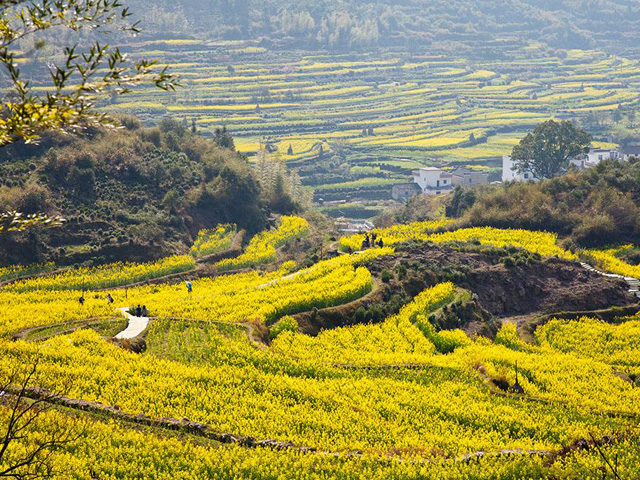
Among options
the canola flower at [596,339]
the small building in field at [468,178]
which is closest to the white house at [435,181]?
the small building in field at [468,178]

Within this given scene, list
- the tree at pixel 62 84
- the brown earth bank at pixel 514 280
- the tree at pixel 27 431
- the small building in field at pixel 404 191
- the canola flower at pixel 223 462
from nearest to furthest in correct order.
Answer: the tree at pixel 62 84, the tree at pixel 27 431, the canola flower at pixel 223 462, the brown earth bank at pixel 514 280, the small building in field at pixel 404 191

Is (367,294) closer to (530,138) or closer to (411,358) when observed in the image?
(411,358)

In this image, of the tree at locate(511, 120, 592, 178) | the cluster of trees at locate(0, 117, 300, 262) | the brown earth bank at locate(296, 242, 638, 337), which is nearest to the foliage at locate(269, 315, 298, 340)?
the brown earth bank at locate(296, 242, 638, 337)

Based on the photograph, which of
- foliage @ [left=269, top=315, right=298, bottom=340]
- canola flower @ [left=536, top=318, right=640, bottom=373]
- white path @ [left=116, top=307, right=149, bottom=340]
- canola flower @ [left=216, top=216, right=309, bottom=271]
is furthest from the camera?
canola flower @ [left=216, top=216, right=309, bottom=271]

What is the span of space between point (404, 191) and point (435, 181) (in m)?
7.28

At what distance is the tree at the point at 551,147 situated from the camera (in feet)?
307

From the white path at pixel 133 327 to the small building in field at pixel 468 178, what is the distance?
277 feet

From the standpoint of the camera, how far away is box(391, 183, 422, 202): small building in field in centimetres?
12194

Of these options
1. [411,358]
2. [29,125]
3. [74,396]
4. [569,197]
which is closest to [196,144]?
[569,197]

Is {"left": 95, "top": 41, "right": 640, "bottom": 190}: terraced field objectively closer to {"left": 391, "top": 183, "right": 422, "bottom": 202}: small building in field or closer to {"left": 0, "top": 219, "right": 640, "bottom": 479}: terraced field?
{"left": 391, "top": 183, "right": 422, "bottom": 202}: small building in field

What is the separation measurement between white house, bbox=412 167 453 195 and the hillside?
4251cm

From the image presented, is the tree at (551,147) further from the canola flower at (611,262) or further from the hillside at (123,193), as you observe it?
the hillside at (123,193)

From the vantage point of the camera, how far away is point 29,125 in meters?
13.2

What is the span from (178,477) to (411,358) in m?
17.3
